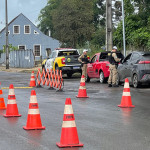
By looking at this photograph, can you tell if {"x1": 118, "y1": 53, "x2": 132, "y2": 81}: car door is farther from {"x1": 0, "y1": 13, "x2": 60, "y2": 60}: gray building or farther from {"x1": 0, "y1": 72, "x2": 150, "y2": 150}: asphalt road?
{"x1": 0, "y1": 13, "x2": 60, "y2": 60}: gray building

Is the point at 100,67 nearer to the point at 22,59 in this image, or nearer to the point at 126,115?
the point at 126,115

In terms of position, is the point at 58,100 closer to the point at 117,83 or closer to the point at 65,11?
the point at 117,83

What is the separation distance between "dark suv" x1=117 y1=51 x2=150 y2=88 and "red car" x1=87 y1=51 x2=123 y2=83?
6.71 feet

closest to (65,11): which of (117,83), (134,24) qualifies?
(134,24)

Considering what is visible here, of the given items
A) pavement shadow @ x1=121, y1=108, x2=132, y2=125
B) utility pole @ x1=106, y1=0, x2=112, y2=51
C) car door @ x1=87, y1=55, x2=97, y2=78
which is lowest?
pavement shadow @ x1=121, y1=108, x2=132, y2=125

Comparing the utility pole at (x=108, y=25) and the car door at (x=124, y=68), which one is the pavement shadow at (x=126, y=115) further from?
the utility pole at (x=108, y=25)

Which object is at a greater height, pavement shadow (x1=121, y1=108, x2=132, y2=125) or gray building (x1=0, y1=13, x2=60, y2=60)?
gray building (x1=0, y1=13, x2=60, y2=60)

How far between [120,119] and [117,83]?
12.0 m

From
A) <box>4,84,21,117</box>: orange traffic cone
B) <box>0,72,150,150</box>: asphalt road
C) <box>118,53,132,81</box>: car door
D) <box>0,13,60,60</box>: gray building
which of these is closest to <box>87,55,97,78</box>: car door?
<box>118,53,132,81</box>: car door

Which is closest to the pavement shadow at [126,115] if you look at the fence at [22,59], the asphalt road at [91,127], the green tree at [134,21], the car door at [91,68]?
the asphalt road at [91,127]

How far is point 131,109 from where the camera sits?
13680mm

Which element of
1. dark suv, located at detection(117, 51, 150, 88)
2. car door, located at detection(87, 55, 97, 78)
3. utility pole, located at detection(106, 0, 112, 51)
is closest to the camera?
dark suv, located at detection(117, 51, 150, 88)

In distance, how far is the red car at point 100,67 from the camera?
81.3ft

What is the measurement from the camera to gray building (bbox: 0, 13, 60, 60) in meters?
80.4
